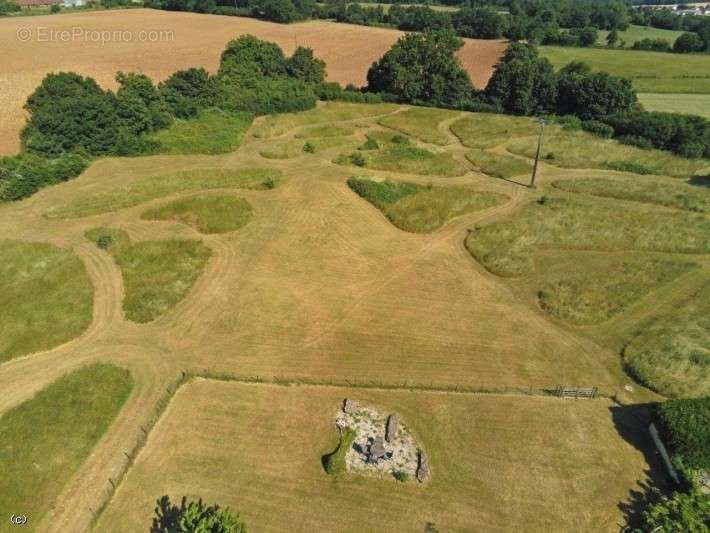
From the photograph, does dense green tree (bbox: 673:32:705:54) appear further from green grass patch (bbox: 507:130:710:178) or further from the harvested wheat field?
green grass patch (bbox: 507:130:710:178)

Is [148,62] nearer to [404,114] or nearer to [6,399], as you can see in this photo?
[404,114]

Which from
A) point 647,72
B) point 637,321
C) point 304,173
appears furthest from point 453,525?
point 647,72

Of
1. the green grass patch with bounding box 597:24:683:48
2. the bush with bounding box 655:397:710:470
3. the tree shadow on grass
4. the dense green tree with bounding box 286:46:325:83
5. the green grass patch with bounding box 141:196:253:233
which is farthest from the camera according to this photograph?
the green grass patch with bounding box 597:24:683:48

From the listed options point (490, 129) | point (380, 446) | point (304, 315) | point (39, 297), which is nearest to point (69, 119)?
point (39, 297)

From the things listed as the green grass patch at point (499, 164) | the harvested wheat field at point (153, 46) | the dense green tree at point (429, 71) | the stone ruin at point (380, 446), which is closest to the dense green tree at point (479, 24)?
the harvested wheat field at point (153, 46)

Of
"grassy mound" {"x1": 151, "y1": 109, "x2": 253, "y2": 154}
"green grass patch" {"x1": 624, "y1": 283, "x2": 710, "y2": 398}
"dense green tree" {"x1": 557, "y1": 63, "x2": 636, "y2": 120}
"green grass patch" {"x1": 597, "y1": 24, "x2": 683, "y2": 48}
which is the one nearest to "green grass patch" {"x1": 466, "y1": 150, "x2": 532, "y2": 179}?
"dense green tree" {"x1": 557, "y1": 63, "x2": 636, "y2": 120}
